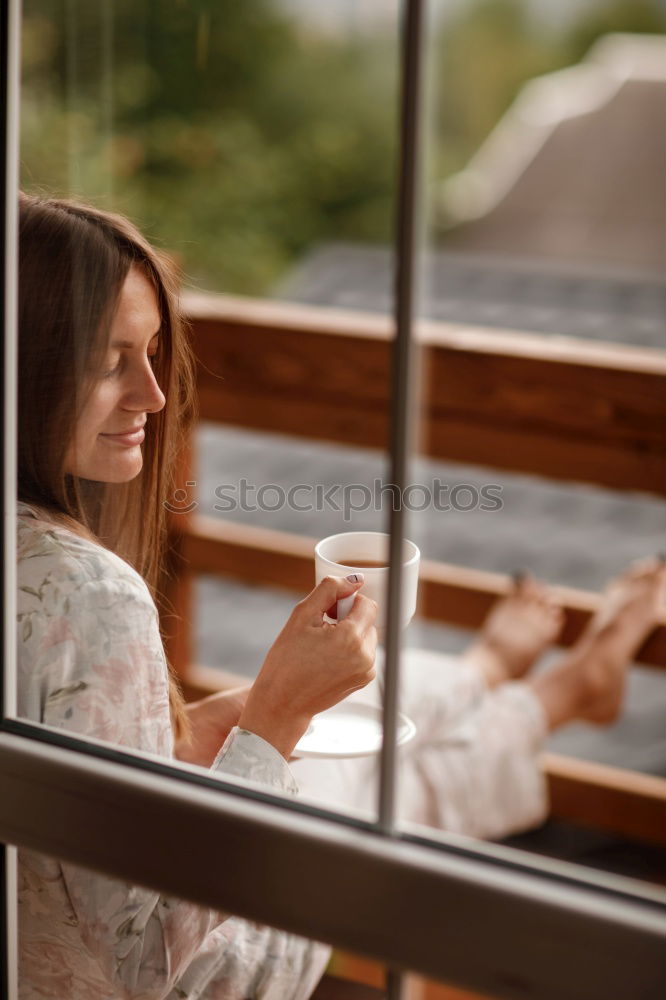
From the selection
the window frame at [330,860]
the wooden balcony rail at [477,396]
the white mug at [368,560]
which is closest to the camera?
the window frame at [330,860]

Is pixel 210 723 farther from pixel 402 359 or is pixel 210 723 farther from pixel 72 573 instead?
pixel 402 359

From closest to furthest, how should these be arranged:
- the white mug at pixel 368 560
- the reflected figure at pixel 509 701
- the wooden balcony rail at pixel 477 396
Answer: the white mug at pixel 368 560
the reflected figure at pixel 509 701
the wooden balcony rail at pixel 477 396

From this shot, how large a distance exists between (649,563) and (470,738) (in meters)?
0.52

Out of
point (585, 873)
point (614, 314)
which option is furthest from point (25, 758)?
point (614, 314)

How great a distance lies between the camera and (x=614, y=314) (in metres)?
2.54

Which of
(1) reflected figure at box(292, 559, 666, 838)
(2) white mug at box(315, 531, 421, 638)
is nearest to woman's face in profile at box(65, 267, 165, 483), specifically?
(2) white mug at box(315, 531, 421, 638)

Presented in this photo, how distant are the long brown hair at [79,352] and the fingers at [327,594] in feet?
0.29

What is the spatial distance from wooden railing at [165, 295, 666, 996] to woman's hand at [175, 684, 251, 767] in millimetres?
902

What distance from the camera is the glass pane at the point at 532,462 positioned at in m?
1.40

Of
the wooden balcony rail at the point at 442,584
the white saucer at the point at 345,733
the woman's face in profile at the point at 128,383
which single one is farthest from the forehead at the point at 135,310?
the wooden balcony rail at the point at 442,584

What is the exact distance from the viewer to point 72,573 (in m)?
0.51

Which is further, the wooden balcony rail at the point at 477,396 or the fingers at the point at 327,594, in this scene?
the wooden balcony rail at the point at 477,396

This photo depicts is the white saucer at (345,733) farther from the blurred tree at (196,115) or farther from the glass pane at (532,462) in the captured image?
the blurred tree at (196,115)

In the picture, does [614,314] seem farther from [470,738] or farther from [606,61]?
[470,738]
